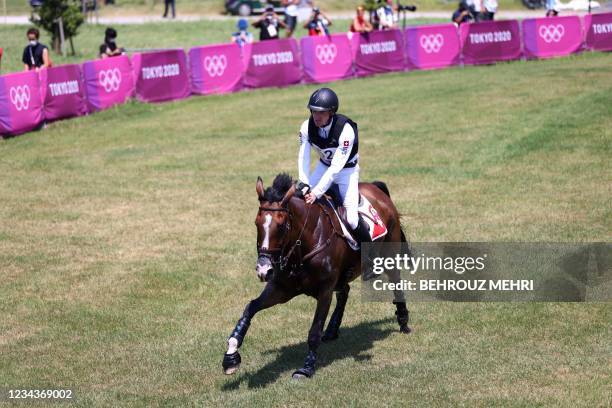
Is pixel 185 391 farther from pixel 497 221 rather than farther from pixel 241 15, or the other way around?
pixel 241 15

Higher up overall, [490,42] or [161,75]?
[161,75]

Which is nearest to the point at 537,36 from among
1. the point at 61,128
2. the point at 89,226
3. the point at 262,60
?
the point at 262,60

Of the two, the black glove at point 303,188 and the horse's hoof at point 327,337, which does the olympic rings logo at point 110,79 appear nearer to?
the horse's hoof at point 327,337

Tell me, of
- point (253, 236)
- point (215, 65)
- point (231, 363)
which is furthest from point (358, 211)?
point (215, 65)

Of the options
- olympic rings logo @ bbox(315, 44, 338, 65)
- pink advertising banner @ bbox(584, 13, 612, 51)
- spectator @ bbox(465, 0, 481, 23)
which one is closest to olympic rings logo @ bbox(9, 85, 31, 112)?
olympic rings logo @ bbox(315, 44, 338, 65)

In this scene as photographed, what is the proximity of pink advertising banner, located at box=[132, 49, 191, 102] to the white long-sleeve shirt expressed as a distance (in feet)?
72.7

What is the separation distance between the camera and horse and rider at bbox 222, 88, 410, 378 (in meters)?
9.83

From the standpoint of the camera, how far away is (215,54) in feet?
115

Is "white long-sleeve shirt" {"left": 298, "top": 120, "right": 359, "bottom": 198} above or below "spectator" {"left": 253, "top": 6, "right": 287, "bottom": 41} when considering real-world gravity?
above

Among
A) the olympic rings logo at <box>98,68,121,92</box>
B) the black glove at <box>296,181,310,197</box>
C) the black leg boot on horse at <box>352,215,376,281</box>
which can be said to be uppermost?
the black glove at <box>296,181,310,197</box>

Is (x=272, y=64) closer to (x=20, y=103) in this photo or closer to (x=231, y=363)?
(x=20, y=103)

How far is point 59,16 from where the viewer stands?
44.4m

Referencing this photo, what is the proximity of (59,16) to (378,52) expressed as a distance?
53.3ft

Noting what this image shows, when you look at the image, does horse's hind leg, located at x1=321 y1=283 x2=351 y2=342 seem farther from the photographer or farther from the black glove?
the photographer
